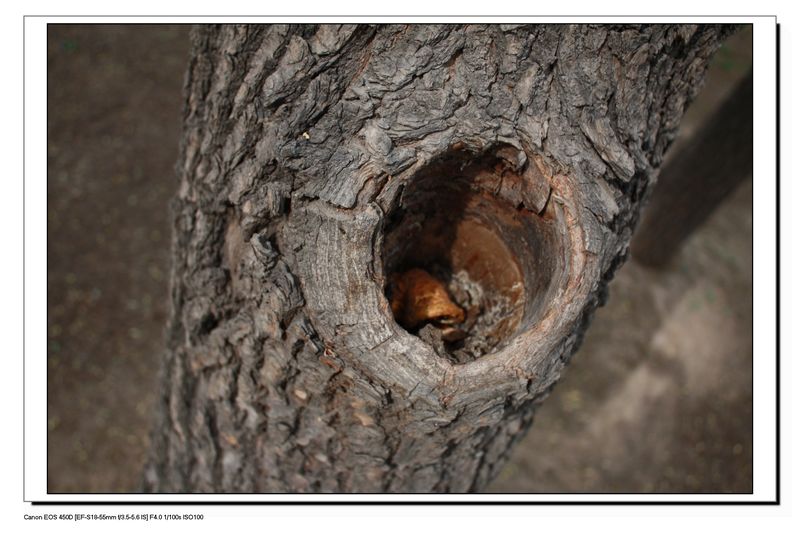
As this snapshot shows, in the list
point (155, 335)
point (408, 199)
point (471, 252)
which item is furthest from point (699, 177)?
point (155, 335)

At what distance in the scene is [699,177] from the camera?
3.61 meters

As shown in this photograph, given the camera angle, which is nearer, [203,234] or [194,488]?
[203,234]

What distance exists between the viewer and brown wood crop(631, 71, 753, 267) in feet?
10.9

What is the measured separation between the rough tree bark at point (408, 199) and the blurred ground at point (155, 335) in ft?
7.51

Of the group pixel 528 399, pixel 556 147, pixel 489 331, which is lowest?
pixel 528 399

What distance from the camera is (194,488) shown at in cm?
178

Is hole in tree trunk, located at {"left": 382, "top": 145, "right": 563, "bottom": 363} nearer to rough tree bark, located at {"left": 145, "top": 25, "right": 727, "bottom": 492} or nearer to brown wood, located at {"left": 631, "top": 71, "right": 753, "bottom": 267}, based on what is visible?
rough tree bark, located at {"left": 145, "top": 25, "right": 727, "bottom": 492}

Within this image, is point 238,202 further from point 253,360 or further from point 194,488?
point 194,488

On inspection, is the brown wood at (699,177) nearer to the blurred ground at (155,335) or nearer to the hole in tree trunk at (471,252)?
the blurred ground at (155,335)

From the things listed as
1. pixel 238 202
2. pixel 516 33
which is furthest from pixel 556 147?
pixel 238 202
